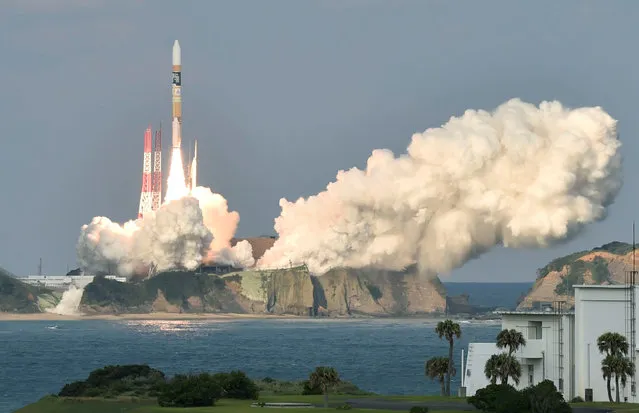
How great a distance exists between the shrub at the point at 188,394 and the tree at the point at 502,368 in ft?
47.9

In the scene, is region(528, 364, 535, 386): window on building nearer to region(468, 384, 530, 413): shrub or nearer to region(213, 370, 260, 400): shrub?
region(468, 384, 530, 413): shrub

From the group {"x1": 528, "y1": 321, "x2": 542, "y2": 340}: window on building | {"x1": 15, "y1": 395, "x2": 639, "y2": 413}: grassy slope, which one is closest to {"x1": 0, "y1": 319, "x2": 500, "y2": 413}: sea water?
{"x1": 15, "y1": 395, "x2": 639, "y2": 413}: grassy slope

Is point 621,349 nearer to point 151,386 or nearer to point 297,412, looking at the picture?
point 297,412

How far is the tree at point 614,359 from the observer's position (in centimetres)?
7800

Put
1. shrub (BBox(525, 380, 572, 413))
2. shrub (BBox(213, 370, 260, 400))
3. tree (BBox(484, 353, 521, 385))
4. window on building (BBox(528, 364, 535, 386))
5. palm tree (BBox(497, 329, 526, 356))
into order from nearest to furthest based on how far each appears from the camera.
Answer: shrub (BBox(525, 380, 572, 413)) → tree (BBox(484, 353, 521, 385)) → shrub (BBox(213, 370, 260, 400)) → palm tree (BBox(497, 329, 526, 356)) → window on building (BBox(528, 364, 535, 386))

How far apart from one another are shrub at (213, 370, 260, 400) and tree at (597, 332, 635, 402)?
715 inches

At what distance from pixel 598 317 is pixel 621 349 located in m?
3.96

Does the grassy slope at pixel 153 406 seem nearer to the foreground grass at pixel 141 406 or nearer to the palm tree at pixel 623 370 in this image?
the foreground grass at pixel 141 406

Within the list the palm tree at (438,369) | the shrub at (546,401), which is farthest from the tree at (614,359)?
the palm tree at (438,369)

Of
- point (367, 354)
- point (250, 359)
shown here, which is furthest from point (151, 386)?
point (367, 354)

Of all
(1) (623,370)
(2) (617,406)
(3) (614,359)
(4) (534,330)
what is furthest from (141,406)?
(4) (534,330)

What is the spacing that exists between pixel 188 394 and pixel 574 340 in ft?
72.1

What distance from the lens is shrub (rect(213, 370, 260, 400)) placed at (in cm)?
8312

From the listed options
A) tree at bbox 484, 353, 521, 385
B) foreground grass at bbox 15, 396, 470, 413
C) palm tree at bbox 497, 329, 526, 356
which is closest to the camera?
foreground grass at bbox 15, 396, 470, 413
